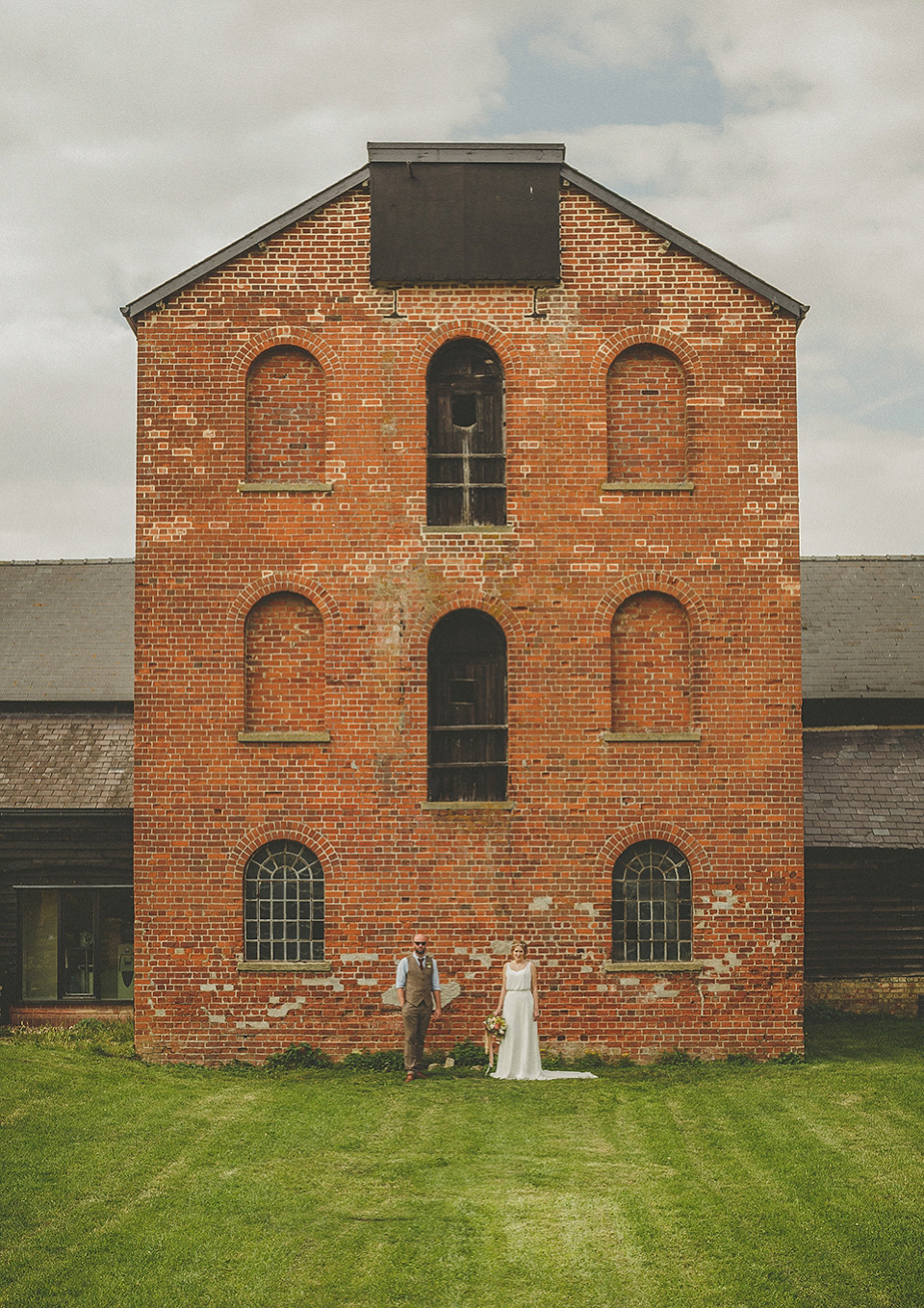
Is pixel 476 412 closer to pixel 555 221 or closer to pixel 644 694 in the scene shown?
pixel 555 221

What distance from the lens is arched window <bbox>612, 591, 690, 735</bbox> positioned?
15.8 m

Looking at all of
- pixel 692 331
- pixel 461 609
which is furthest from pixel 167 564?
pixel 692 331

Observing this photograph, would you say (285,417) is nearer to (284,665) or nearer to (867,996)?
(284,665)

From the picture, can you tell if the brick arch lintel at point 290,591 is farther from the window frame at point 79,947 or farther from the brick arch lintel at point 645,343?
the window frame at point 79,947

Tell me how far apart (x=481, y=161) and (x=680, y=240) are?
2.77 m

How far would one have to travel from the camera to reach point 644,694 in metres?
15.9

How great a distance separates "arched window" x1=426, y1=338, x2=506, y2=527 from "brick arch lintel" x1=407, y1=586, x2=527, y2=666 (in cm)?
97

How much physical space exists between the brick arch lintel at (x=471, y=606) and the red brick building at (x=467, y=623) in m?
0.04

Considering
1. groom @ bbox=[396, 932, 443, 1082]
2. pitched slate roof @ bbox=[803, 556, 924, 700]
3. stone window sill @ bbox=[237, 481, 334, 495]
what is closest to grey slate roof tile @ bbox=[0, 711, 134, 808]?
stone window sill @ bbox=[237, 481, 334, 495]

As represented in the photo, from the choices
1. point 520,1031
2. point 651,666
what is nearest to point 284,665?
point 651,666

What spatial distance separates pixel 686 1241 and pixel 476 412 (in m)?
10.4

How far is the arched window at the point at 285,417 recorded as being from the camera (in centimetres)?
1605

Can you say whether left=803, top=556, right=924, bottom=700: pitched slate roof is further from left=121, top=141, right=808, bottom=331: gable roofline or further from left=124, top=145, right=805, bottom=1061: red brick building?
left=121, top=141, right=808, bottom=331: gable roofline

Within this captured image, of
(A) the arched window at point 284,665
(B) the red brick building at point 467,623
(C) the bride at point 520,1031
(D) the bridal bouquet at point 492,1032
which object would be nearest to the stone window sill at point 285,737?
(B) the red brick building at point 467,623
